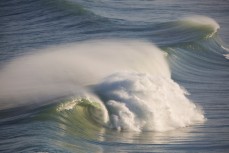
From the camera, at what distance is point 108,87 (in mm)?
13695

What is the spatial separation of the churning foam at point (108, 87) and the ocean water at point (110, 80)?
25mm

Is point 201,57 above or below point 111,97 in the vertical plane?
below

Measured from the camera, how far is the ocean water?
1117 cm

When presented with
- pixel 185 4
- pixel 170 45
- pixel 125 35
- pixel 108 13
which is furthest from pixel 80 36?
pixel 185 4

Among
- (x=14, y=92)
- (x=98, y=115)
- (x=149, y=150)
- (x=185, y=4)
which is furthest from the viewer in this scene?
(x=185, y=4)

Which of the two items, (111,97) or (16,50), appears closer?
(111,97)

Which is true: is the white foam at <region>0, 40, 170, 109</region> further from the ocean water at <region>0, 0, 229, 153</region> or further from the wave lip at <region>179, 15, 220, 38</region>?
the wave lip at <region>179, 15, 220, 38</region>

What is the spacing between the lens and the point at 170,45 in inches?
863

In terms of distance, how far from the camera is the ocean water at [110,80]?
11.2m

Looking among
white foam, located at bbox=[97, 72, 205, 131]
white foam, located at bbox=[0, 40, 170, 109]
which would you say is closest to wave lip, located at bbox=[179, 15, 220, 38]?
white foam, located at bbox=[0, 40, 170, 109]

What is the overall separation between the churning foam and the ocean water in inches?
1.0

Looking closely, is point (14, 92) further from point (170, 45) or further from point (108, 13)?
point (108, 13)

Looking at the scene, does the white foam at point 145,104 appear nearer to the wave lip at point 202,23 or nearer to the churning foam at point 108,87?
the churning foam at point 108,87

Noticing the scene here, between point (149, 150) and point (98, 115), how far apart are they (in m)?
2.03
